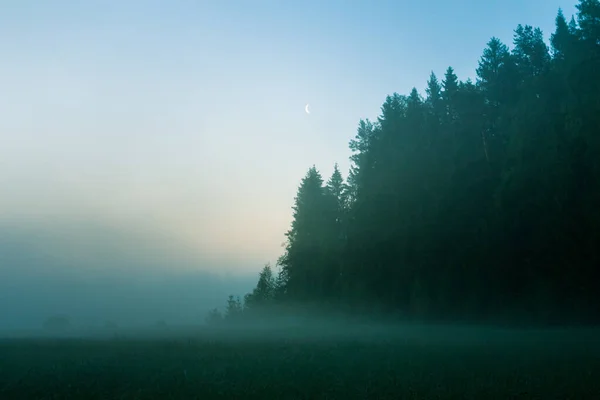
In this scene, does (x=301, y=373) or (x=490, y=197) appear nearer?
(x=301, y=373)

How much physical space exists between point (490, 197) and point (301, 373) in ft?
115

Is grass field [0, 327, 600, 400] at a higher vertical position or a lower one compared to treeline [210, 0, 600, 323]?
lower

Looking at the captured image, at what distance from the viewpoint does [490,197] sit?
42.9 m

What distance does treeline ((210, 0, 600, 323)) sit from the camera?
34.6 metres

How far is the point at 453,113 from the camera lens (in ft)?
170

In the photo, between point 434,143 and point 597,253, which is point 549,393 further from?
point 434,143

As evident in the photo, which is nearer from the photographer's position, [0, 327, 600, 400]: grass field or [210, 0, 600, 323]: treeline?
[0, 327, 600, 400]: grass field

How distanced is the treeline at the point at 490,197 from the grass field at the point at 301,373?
732 inches

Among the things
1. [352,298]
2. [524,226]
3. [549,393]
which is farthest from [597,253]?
[549,393]

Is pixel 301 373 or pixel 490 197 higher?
pixel 490 197

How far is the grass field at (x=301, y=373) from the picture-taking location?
9.60 m

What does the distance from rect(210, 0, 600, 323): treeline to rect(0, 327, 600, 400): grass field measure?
18590 mm

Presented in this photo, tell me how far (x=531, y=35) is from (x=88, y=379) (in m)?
49.6

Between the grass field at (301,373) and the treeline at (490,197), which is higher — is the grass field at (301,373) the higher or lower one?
the lower one
